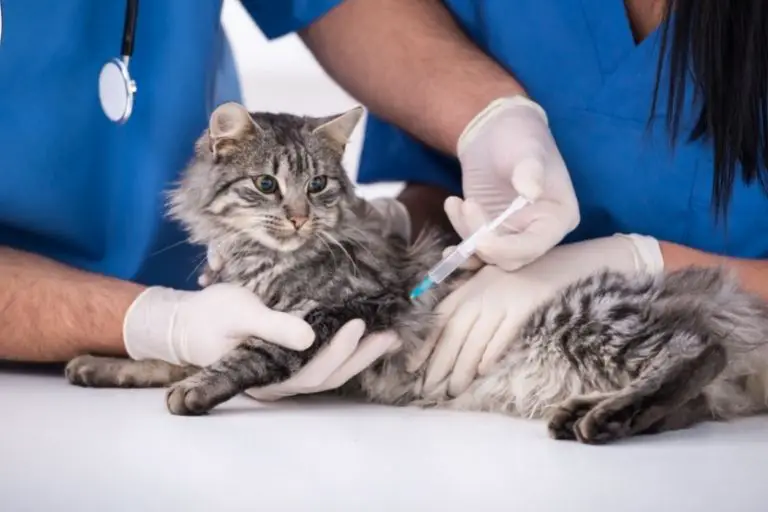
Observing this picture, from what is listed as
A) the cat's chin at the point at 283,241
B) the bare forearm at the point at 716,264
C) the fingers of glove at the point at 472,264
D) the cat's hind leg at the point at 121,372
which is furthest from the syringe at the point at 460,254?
the cat's hind leg at the point at 121,372

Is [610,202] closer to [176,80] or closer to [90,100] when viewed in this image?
[176,80]

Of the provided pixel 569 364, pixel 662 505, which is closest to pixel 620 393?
pixel 569 364

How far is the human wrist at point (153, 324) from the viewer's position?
5.20ft

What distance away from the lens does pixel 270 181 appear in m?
1.59

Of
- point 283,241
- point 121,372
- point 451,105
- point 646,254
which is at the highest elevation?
point 451,105

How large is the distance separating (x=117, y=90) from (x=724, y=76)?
1028 mm

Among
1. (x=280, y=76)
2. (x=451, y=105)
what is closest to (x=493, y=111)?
(x=451, y=105)

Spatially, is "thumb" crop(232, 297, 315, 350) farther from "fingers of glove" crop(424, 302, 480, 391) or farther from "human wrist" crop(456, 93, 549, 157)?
"human wrist" crop(456, 93, 549, 157)

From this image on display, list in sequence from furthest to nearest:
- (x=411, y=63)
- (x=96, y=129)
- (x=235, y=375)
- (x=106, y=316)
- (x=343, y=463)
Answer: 1. (x=411, y=63)
2. (x=96, y=129)
3. (x=106, y=316)
4. (x=235, y=375)
5. (x=343, y=463)

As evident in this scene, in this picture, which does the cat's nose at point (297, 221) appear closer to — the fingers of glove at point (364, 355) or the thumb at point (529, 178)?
the fingers of glove at point (364, 355)

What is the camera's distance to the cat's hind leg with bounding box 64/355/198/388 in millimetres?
1640

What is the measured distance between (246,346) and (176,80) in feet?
1.91

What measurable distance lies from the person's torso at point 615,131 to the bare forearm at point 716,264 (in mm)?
90

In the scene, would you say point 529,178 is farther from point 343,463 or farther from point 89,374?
point 89,374
